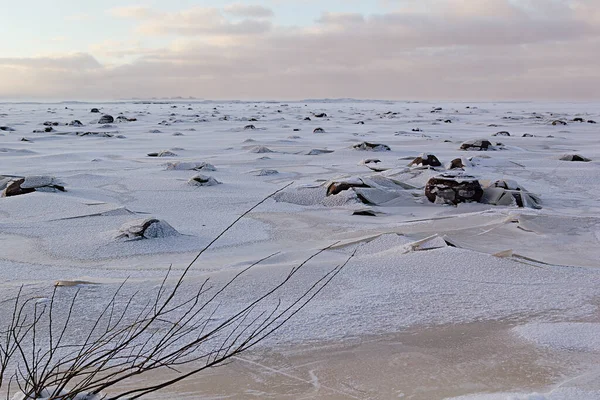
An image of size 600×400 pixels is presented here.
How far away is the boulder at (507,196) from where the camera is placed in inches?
178

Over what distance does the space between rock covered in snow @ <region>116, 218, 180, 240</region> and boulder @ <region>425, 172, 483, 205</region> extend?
211 centimetres

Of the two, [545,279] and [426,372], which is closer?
[426,372]

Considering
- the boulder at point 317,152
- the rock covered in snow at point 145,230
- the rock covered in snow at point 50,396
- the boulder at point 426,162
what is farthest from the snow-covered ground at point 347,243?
the boulder at point 317,152

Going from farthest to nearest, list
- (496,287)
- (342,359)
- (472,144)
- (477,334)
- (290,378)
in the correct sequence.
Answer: (472,144) → (496,287) → (477,334) → (342,359) → (290,378)

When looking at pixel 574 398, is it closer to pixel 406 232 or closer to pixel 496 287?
pixel 496 287

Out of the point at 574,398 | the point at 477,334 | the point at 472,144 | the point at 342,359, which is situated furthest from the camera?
the point at 472,144

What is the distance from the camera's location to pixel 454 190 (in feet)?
15.0

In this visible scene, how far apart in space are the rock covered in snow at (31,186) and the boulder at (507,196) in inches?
129

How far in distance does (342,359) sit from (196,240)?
175 centimetres

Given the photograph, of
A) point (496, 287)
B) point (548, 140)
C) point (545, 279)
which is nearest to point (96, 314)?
point (496, 287)

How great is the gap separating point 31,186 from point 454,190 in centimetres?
318

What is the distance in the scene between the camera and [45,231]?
3631 mm

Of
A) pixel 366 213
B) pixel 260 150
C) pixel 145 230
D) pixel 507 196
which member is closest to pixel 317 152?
pixel 260 150

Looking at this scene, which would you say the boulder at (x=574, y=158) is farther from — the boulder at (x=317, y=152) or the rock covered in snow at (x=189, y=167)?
the rock covered in snow at (x=189, y=167)
